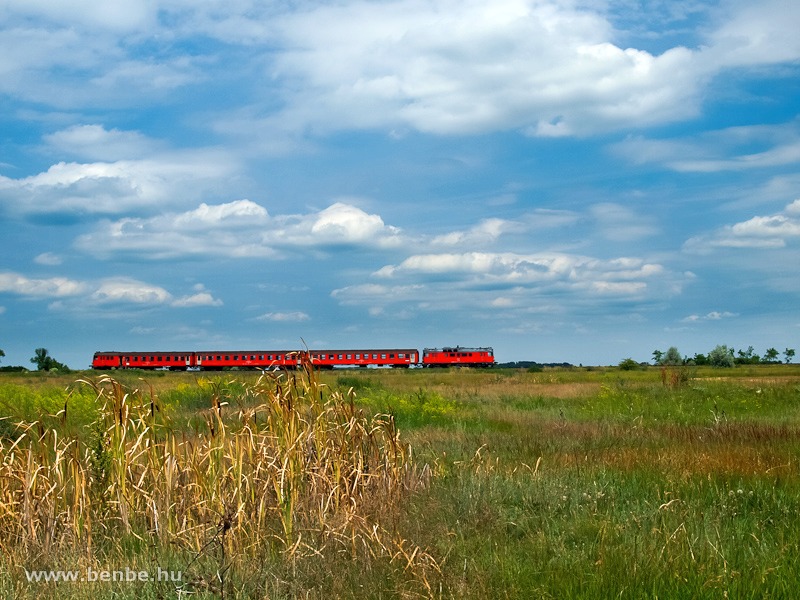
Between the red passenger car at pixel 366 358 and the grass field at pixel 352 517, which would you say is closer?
the grass field at pixel 352 517

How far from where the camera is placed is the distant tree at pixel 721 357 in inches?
2726

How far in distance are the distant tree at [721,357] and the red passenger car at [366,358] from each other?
28018 mm

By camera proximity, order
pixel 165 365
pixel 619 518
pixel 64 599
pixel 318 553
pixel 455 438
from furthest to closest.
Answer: pixel 165 365 → pixel 455 438 → pixel 619 518 → pixel 318 553 → pixel 64 599

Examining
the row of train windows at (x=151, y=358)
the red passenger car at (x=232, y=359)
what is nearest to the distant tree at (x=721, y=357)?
the red passenger car at (x=232, y=359)

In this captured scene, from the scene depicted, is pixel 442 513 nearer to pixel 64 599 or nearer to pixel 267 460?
pixel 267 460

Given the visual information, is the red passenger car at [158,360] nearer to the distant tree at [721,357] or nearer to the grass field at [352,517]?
the distant tree at [721,357]

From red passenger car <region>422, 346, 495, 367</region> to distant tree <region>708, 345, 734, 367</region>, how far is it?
20399 mm

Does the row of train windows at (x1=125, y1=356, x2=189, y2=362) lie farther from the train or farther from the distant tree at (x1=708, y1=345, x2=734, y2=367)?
the distant tree at (x1=708, y1=345, x2=734, y2=367)

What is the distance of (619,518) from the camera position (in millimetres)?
6789

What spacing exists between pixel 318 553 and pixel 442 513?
1.62m

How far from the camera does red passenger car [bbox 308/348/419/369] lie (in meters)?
68.1

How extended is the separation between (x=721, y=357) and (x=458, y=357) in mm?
24189

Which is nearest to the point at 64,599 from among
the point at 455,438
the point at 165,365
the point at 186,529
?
the point at 186,529

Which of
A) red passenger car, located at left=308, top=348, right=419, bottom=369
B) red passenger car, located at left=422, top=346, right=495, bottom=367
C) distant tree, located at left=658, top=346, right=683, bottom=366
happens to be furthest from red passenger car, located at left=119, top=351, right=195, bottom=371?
distant tree, located at left=658, top=346, right=683, bottom=366
